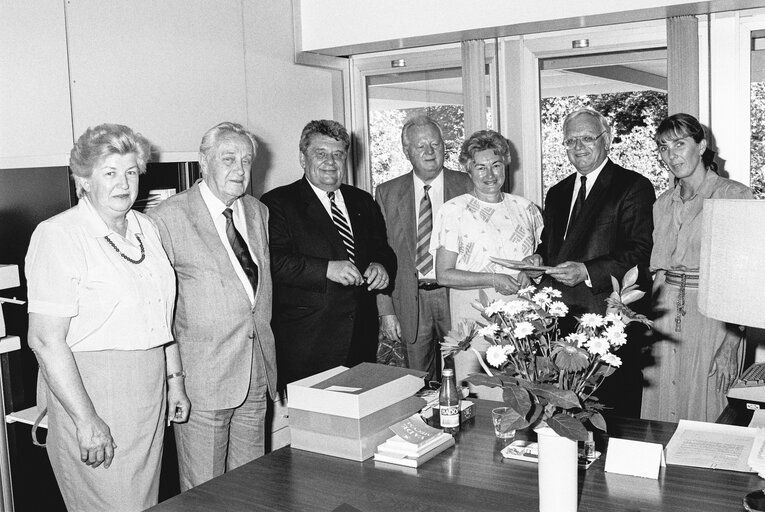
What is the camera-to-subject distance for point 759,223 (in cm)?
161

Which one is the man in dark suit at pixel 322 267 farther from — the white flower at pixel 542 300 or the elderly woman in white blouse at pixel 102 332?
the white flower at pixel 542 300

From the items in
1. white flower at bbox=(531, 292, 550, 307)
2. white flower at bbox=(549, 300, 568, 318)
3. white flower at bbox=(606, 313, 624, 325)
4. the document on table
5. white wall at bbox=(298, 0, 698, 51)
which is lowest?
the document on table

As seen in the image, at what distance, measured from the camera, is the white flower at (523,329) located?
6.16 ft

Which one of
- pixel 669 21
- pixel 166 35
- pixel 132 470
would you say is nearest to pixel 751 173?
pixel 669 21

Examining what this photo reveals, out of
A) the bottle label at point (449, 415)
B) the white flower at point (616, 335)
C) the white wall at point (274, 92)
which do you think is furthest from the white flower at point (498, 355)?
the white wall at point (274, 92)

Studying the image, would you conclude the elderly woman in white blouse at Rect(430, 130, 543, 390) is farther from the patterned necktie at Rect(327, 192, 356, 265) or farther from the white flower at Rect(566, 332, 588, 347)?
the white flower at Rect(566, 332, 588, 347)

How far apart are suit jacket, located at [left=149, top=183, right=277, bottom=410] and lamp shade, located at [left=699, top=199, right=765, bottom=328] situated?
6.15 ft

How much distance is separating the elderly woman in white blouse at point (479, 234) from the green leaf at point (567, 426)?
1.74 meters

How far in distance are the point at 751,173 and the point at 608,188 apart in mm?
987

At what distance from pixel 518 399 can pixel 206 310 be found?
1553 mm

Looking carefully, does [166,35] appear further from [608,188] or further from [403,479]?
[403,479]

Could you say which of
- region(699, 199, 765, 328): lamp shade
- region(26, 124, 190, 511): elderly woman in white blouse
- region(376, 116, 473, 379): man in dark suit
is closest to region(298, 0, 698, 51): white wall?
region(376, 116, 473, 379): man in dark suit

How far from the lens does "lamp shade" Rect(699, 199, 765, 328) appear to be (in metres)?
1.60

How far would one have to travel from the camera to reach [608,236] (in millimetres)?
3621
